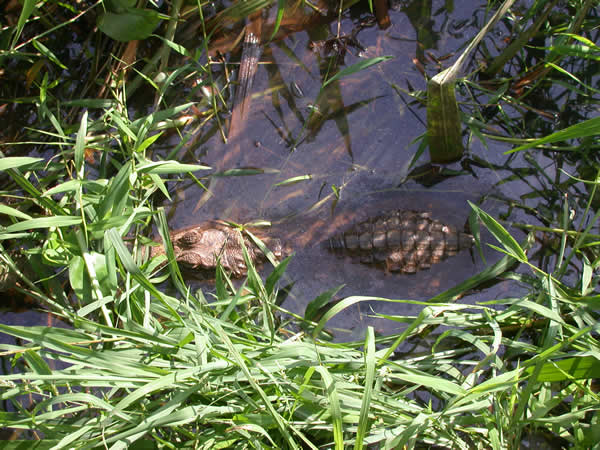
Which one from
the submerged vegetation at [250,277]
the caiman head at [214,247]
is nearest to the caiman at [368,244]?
the caiman head at [214,247]

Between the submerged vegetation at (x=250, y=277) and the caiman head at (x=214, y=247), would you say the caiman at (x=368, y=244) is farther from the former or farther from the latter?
the submerged vegetation at (x=250, y=277)

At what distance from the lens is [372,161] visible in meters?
2.56

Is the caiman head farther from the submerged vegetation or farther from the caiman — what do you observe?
the submerged vegetation

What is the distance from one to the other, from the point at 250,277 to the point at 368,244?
0.66 m

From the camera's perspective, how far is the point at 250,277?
7.08 ft

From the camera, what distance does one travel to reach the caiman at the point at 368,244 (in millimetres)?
2381

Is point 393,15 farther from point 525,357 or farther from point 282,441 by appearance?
point 282,441

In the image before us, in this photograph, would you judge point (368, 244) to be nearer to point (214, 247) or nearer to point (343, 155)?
point (343, 155)

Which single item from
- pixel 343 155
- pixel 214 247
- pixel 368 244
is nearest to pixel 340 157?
pixel 343 155

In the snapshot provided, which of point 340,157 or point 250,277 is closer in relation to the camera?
point 250,277

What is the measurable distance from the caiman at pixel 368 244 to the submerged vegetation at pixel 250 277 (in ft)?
0.50

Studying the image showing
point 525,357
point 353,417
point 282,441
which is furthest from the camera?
point 525,357

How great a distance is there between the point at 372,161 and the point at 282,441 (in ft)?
4.91

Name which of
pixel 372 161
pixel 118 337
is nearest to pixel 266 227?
pixel 372 161
